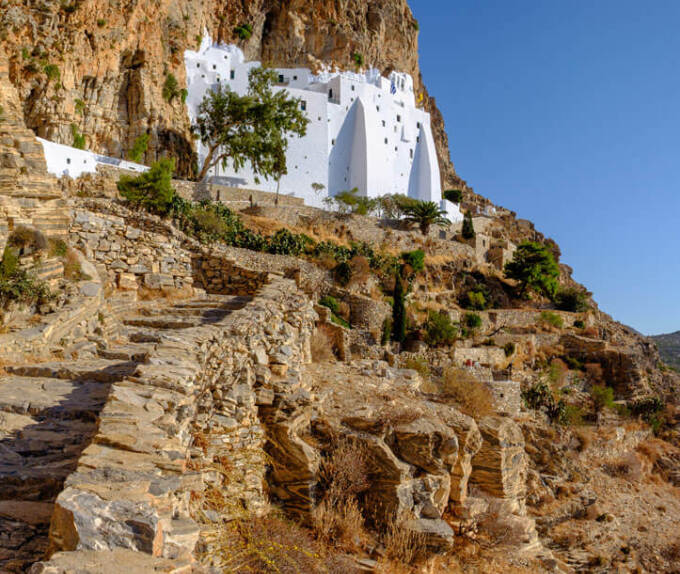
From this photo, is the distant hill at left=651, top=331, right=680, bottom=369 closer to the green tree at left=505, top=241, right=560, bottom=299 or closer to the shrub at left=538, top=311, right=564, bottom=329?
the green tree at left=505, top=241, right=560, bottom=299

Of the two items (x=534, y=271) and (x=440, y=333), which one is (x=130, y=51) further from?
(x=534, y=271)

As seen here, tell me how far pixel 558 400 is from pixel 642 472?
3564 millimetres

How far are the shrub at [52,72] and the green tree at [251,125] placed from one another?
25.1ft

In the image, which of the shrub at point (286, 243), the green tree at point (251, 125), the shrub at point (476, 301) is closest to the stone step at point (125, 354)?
the shrub at point (286, 243)

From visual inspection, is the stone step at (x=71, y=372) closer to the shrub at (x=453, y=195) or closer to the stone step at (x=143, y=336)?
the stone step at (x=143, y=336)

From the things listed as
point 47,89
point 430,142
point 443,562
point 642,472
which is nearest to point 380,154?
point 430,142

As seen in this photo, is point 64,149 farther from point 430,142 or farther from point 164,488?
point 430,142

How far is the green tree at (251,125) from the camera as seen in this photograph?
28.2 meters

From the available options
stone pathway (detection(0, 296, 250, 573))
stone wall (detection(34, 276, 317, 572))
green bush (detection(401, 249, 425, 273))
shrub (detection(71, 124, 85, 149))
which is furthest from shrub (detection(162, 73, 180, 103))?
stone wall (detection(34, 276, 317, 572))

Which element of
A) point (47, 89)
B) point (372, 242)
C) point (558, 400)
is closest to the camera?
point (558, 400)

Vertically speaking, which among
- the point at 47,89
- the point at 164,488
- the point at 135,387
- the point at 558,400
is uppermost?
the point at 47,89

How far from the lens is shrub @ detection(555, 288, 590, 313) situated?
101 ft

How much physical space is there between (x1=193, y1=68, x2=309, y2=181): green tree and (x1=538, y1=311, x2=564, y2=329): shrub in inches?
663

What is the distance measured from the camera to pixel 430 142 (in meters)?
40.4
